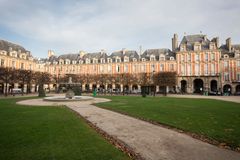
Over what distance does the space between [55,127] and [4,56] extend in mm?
46645

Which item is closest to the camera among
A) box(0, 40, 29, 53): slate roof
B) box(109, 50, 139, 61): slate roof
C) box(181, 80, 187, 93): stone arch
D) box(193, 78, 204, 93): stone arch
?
box(0, 40, 29, 53): slate roof

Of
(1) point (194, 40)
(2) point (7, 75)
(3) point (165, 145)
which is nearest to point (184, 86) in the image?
(1) point (194, 40)

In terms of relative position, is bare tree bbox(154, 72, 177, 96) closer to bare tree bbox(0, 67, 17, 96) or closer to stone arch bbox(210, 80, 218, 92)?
stone arch bbox(210, 80, 218, 92)

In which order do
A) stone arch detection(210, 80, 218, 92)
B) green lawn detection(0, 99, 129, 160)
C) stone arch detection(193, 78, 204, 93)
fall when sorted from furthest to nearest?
1. stone arch detection(193, 78, 204, 93)
2. stone arch detection(210, 80, 218, 92)
3. green lawn detection(0, 99, 129, 160)

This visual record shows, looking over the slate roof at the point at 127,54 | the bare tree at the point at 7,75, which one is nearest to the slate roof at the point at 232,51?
the slate roof at the point at 127,54

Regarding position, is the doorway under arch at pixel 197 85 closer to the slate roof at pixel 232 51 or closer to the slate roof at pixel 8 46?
the slate roof at pixel 232 51

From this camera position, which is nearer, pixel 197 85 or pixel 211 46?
pixel 211 46

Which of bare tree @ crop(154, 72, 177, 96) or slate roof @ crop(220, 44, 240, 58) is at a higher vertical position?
slate roof @ crop(220, 44, 240, 58)

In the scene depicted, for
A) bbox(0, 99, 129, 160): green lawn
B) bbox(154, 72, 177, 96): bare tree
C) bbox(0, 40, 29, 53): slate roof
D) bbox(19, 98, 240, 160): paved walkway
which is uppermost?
bbox(0, 40, 29, 53): slate roof

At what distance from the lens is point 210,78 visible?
145ft

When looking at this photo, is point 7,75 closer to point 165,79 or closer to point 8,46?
point 8,46

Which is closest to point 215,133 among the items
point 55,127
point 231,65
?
point 55,127

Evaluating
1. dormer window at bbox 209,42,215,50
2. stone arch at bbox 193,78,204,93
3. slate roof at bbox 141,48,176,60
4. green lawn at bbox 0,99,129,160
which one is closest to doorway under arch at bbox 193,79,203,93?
stone arch at bbox 193,78,204,93

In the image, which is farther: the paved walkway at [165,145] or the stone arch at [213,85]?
the stone arch at [213,85]
